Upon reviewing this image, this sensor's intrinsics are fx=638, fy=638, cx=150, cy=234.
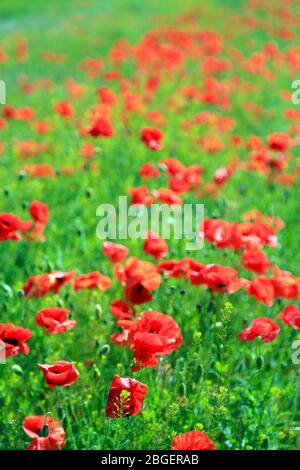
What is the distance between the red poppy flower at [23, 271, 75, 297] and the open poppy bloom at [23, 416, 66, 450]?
0.58 m

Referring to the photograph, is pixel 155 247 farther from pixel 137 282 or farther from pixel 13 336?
pixel 13 336

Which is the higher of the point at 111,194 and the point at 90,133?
the point at 90,133

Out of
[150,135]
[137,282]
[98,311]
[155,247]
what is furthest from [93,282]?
[150,135]

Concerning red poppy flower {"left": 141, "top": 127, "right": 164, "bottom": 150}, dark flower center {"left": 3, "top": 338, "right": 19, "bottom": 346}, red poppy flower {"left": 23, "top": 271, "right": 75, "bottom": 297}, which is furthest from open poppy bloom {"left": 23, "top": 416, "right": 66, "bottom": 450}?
red poppy flower {"left": 141, "top": 127, "right": 164, "bottom": 150}

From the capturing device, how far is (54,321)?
2299 millimetres

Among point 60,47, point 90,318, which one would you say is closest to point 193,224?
point 90,318

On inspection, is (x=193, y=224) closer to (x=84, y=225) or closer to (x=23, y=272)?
(x=84, y=225)

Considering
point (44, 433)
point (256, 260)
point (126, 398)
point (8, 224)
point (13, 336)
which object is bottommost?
point (44, 433)

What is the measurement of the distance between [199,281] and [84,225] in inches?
69.7

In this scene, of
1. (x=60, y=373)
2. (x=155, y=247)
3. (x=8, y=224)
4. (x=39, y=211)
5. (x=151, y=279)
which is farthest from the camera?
(x=39, y=211)

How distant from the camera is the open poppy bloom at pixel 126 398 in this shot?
1.88 m

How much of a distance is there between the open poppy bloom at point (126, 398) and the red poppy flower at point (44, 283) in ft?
2.72

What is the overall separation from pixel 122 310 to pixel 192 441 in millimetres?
882

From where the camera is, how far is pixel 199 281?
8.59 ft
